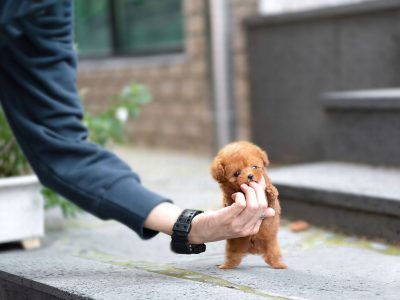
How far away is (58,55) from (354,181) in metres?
1.35

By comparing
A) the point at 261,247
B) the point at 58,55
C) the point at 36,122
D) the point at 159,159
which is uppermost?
the point at 58,55

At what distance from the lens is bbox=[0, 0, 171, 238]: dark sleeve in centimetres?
227

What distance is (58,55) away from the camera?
2381 mm

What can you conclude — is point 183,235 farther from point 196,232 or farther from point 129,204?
point 129,204

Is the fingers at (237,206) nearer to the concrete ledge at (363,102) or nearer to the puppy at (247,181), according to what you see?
the puppy at (247,181)

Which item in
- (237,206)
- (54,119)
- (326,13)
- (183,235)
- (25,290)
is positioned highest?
(326,13)

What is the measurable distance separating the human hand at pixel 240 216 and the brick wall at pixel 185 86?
355cm

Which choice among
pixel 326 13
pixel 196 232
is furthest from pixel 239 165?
pixel 326 13

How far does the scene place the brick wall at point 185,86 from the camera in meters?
5.65

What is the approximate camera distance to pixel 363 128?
3.50 metres

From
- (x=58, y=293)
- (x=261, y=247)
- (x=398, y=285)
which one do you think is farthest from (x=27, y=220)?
(x=398, y=285)

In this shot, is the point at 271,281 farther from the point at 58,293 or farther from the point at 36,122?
the point at 36,122

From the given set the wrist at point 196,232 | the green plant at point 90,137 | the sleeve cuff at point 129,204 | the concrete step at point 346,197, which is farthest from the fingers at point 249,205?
the green plant at point 90,137

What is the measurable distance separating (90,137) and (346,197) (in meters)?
1.20
